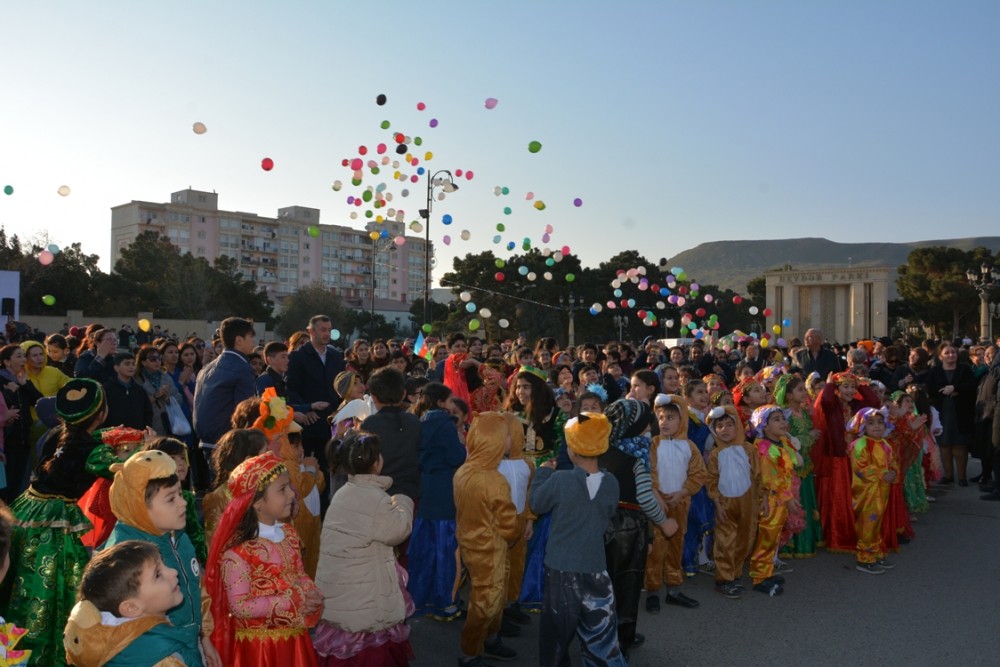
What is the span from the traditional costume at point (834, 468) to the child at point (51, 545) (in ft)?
20.6

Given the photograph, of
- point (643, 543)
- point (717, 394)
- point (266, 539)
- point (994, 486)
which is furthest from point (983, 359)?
A: point (266, 539)

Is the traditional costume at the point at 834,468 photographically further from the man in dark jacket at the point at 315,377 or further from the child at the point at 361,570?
the child at the point at 361,570

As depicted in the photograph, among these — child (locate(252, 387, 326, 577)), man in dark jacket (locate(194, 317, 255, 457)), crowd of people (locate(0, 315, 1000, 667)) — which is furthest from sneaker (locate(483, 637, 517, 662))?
man in dark jacket (locate(194, 317, 255, 457))

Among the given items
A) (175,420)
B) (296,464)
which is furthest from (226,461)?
(175,420)

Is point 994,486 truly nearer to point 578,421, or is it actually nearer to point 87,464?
point 578,421

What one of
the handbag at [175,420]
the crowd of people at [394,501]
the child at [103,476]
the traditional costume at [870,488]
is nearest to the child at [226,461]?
the crowd of people at [394,501]

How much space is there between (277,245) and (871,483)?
4011 inches

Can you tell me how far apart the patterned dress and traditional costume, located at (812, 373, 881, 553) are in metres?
5.69

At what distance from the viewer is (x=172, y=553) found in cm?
344

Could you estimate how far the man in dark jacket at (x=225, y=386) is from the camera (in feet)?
20.4

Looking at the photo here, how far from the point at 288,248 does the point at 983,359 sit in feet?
327

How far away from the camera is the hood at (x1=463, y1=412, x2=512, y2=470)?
490cm

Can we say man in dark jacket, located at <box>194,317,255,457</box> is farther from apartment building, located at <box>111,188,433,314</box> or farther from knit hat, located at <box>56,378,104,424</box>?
apartment building, located at <box>111,188,433,314</box>

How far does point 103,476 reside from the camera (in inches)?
153
